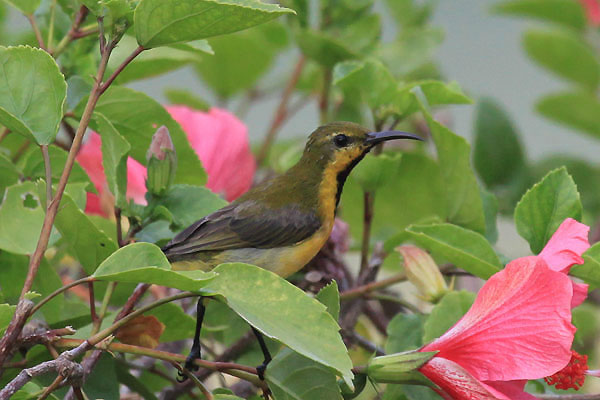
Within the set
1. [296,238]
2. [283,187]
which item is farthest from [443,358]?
[283,187]

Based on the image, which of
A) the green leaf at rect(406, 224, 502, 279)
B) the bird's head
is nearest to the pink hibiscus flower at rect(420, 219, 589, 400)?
the green leaf at rect(406, 224, 502, 279)

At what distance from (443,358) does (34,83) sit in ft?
1.48

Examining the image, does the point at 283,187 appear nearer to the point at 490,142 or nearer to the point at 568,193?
the point at 568,193

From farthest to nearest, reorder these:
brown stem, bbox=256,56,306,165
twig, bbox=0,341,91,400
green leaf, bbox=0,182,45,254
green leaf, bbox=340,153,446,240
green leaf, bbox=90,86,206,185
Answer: brown stem, bbox=256,56,306,165 → green leaf, bbox=340,153,446,240 → green leaf, bbox=90,86,206,185 → green leaf, bbox=0,182,45,254 → twig, bbox=0,341,91,400

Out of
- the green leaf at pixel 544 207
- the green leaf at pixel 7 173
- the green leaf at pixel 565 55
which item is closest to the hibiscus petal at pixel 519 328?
the green leaf at pixel 544 207

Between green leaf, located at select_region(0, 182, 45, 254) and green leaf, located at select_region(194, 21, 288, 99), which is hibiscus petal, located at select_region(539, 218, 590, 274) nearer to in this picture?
green leaf, located at select_region(0, 182, 45, 254)

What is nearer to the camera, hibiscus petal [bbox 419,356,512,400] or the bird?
hibiscus petal [bbox 419,356,512,400]

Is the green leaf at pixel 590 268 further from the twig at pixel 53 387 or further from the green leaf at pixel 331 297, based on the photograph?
the twig at pixel 53 387

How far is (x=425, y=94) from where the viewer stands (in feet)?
3.60

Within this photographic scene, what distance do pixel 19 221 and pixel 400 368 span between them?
1.38 feet

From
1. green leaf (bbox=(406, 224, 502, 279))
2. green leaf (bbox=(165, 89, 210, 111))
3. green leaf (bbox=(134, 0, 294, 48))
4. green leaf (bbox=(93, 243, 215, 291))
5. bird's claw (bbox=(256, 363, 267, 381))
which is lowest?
green leaf (bbox=(165, 89, 210, 111))

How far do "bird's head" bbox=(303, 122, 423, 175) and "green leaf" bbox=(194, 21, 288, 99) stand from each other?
0.54m

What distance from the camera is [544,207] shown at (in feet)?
3.10

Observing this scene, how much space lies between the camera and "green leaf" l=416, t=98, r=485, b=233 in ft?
3.40
